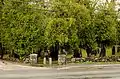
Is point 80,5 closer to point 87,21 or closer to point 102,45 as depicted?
point 87,21

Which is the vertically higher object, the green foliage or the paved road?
the green foliage

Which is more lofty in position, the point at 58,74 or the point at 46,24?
the point at 46,24

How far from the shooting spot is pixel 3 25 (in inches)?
1102

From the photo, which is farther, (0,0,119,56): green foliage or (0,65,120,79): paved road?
(0,0,119,56): green foliage

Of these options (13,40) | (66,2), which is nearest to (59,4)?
(66,2)

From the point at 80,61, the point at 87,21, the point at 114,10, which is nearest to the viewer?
the point at 80,61

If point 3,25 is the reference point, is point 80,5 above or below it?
above

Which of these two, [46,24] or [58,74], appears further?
[46,24]

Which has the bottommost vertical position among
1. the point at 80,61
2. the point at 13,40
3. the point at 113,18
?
the point at 80,61

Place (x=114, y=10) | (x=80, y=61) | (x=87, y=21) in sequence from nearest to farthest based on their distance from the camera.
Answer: (x=80, y=61)
(x=87, y=21)
(x=114, y=10)

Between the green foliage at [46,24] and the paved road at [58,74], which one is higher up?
the green foliage at [46,24]

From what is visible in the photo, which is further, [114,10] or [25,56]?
[114,10]

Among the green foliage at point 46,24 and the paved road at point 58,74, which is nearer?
the paved road at point 58,74

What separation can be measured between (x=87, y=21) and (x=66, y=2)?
2.61m
